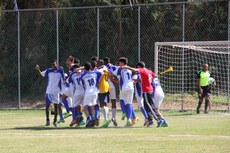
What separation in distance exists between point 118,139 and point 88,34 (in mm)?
16824

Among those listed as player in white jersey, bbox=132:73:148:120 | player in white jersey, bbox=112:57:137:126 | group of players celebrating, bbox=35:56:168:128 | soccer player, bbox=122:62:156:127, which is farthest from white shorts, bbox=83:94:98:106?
player in white jersey, bbox=132:73:148:120

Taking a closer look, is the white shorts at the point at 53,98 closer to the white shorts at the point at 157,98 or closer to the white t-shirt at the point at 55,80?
the white t-shirt at the point at 55,80

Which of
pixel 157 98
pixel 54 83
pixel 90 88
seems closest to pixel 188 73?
pixel 157 98

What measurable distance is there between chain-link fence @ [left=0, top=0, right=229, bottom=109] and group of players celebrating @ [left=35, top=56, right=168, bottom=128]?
8.98 metres

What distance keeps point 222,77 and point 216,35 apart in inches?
99.5

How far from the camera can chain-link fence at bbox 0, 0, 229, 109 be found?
1196 inches

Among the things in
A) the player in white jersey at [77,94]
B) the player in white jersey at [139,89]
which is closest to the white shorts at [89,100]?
the player in white jersey at [77,94]

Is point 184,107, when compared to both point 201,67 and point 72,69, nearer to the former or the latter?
point 201,67

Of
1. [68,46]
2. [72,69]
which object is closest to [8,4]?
[68,46]

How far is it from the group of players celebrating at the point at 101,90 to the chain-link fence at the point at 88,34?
8979 millimetres

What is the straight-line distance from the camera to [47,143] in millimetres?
14555

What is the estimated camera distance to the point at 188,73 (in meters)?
29.1

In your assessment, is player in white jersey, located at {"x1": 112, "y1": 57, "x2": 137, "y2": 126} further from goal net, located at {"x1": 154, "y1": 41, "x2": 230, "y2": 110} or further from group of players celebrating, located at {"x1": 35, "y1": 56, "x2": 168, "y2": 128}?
goal net, located at {"x1": 154, "y1": 41, "x2": 230, "y2": 110}

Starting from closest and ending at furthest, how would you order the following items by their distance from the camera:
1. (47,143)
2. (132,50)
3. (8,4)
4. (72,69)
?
(47,143) → (72,69) → (132,50) → (8,4)
